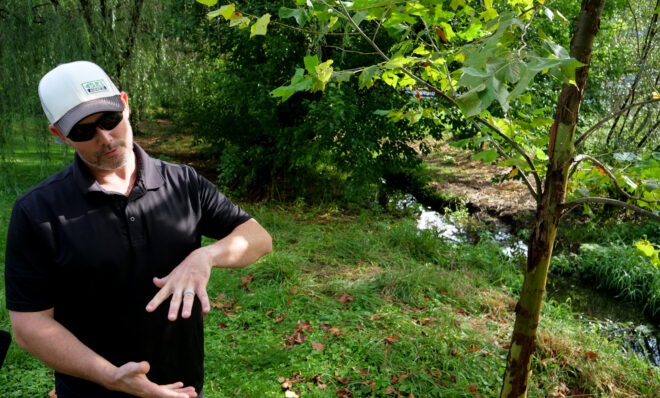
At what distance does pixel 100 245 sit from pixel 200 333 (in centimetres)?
55

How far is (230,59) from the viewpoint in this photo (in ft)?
23.0

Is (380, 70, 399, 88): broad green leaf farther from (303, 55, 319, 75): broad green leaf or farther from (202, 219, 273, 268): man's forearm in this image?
(202, 219, 273, 268): man's forearm

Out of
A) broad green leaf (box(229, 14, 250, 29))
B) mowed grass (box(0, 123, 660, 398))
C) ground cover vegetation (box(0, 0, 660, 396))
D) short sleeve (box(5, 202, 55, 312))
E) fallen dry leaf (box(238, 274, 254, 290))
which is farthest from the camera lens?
ground cover vegetation (box(0, 0, 660, 396))

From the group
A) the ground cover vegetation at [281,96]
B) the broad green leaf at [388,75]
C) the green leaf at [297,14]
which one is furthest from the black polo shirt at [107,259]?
the ground cover vegetation at [281,96]

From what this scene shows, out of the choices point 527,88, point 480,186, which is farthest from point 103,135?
point 480,186

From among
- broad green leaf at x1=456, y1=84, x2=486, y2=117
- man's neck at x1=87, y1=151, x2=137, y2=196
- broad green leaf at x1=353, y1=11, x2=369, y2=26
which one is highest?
broad green leaf at x1=353, y1=11, x2=369, y2=26

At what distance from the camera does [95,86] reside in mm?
1436

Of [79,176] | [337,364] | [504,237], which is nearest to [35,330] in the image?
[79,176]

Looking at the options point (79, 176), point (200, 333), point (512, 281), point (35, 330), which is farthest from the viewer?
point (512, 281)

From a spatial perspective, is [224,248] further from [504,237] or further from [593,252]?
[504,237]

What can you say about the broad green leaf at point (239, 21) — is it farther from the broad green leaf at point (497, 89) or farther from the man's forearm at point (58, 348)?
the man's forearm at point (58, 348)

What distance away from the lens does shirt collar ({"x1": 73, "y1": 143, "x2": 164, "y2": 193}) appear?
1.44 metres

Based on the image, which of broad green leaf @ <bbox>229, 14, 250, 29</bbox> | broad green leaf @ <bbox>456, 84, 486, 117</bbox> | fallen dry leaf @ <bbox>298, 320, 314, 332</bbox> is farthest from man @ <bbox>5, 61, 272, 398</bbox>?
fallen dry leaf @ <bbox>298, 320, 314, 332</bbox>

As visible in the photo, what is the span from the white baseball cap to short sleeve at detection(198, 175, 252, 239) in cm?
45
